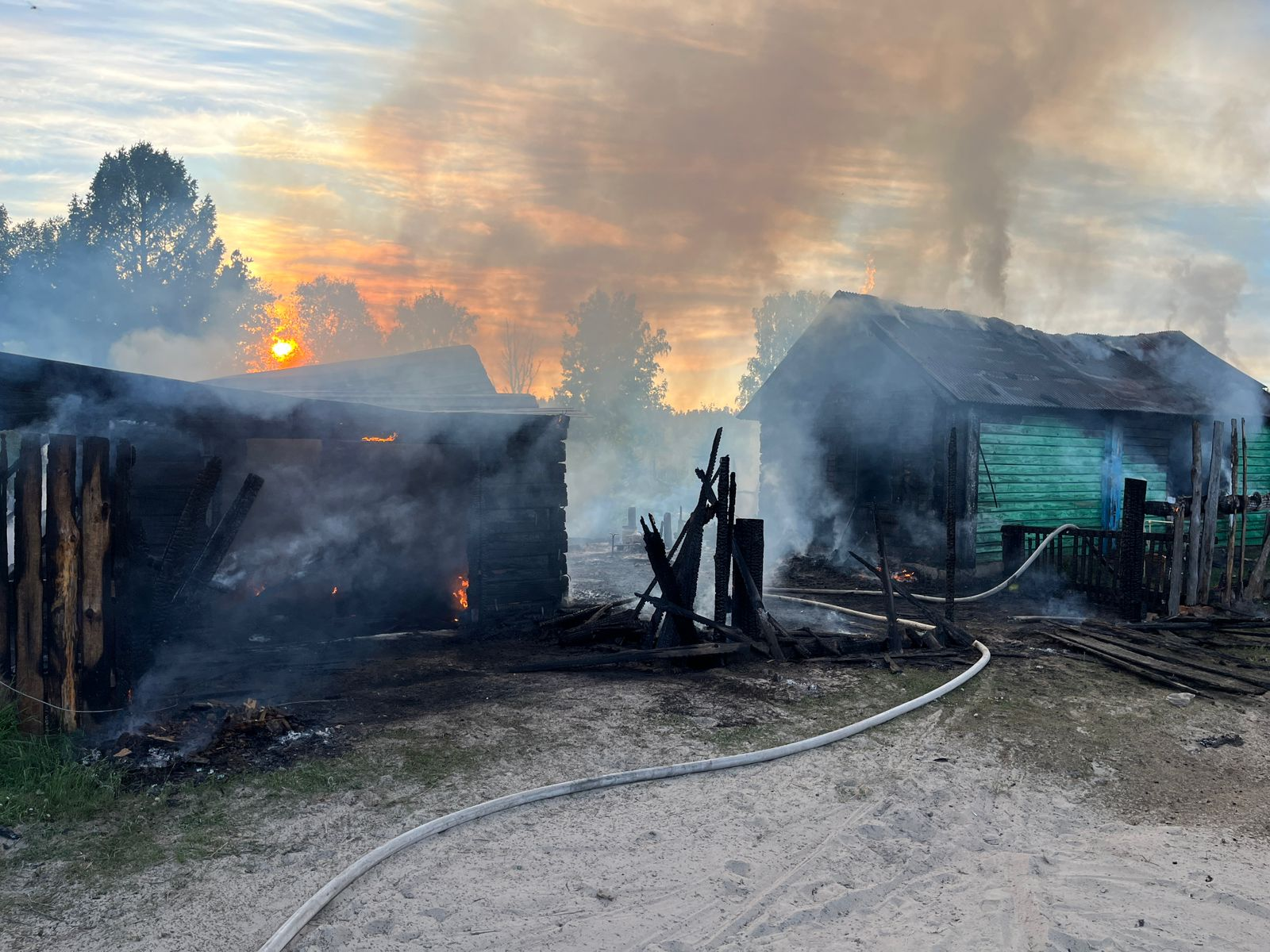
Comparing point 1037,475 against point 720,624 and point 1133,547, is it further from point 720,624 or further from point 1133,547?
point 720,624

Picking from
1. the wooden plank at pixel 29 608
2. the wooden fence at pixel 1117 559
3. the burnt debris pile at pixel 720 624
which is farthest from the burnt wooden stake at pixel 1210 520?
the wooden plank at pixel 29 608

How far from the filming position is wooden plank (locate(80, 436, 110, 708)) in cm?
599

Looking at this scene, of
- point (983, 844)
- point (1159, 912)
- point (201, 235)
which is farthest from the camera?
point (201, 235)

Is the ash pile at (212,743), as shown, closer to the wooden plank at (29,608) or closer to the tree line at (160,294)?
the wooden plank at (29,608)

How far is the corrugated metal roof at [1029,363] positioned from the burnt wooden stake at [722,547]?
24.8 ft

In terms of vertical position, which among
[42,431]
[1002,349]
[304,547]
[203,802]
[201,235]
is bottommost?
[203,802]

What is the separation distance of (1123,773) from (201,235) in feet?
136

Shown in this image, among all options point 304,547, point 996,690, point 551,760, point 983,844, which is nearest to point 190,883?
point 551,760

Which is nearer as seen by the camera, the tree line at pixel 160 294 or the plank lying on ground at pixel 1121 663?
the plank lying on ground at pixel 1121 663

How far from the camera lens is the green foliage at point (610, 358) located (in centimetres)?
4528

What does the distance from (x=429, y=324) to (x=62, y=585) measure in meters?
61.1

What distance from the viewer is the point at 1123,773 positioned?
18.5 ft

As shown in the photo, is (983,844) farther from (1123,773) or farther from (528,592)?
(528,592)

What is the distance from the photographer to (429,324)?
64.0 metres
